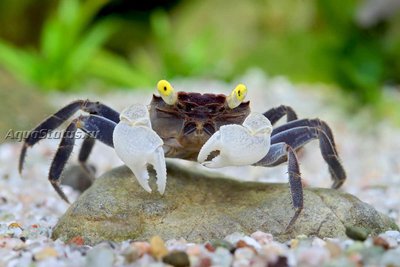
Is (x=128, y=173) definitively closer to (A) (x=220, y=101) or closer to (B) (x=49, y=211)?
(A) (x=220, y=101)

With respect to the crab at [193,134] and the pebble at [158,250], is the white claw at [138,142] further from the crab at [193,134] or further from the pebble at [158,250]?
the pebble at [158,250]

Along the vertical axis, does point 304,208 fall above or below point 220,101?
below

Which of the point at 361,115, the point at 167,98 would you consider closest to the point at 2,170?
the point at 167,98

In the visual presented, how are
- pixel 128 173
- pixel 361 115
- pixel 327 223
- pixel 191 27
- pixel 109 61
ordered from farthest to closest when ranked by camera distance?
pixel 191 27 → pixel 109 61 → pixel 361 115 → pixel 128 173 → pixel 327 223

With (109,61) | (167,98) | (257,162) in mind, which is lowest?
(257,162)

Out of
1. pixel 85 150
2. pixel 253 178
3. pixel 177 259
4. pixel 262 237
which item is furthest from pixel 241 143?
pixel 253 178

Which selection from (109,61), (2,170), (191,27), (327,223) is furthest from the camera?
(191,27)

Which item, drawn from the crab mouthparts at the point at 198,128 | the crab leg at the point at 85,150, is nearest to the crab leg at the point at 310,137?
the crab mouthparts at the point at 198,128
